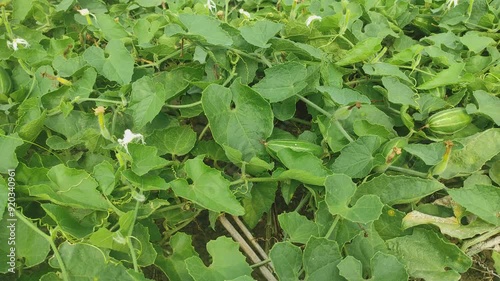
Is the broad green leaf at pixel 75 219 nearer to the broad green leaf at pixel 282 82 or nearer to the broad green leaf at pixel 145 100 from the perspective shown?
A: the broad green leaf at pixel 145 100

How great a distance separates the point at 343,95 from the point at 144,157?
400 mm

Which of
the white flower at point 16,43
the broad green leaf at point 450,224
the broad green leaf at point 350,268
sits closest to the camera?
the broad green leaf at point 350,268

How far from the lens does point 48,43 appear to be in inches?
49.0

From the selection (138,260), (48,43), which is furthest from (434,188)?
(48,43)

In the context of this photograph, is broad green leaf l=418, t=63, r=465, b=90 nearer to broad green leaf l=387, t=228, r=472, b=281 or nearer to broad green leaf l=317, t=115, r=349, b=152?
broad green leaf l=317, t=115, r=349, b=152

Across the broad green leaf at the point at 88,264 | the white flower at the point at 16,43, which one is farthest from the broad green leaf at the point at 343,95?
the white flower at the point at 16,43

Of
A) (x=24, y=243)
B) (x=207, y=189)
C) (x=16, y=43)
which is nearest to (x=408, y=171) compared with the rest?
(x=207, y=189)

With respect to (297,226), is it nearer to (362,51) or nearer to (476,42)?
(362,51)

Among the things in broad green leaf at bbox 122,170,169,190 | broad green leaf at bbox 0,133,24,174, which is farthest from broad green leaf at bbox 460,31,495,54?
broad green leaf at bbox 0,133,24,174

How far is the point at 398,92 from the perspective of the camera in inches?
40.7

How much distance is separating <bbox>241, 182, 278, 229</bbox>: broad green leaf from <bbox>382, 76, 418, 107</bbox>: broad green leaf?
315 mm

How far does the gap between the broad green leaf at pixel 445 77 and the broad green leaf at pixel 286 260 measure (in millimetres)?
478

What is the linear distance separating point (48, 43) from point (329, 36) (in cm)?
70

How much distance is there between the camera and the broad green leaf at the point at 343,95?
3.13 feet
